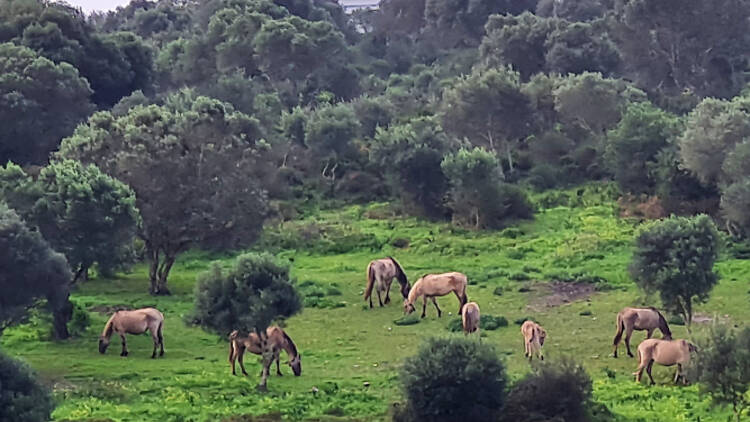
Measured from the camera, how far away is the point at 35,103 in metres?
52.4

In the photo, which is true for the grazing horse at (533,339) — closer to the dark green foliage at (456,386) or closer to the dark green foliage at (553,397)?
the dark green foliage at (553,397)

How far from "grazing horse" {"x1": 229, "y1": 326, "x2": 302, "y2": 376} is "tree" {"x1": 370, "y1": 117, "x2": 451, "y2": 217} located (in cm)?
2308

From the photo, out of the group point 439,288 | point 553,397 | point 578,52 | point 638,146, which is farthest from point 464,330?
point 578,52

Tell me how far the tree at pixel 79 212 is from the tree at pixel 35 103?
19000mm

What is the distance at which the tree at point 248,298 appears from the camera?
25953 millimetres

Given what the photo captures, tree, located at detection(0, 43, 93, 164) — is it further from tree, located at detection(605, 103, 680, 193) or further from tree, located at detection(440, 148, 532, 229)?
tree, located at detection(605, 103, 680, 193)

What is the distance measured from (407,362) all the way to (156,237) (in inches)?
658

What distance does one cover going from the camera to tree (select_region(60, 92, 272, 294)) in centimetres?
3725

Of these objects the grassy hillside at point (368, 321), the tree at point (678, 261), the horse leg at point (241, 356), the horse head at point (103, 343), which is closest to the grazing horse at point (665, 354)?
the grassy hillside at point (368, 321)

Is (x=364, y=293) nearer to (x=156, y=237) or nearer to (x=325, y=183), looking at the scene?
(x=156, y=237)

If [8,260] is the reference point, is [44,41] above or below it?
above

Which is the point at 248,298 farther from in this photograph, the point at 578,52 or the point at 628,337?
the point at 578,52

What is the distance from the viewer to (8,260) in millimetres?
27562

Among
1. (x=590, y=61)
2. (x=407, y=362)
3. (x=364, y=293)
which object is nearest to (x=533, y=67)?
(x=590, y=61)
